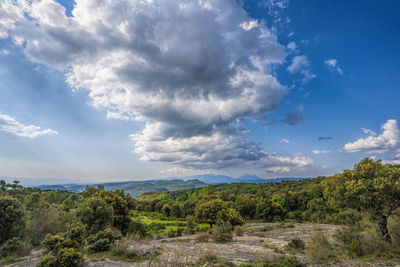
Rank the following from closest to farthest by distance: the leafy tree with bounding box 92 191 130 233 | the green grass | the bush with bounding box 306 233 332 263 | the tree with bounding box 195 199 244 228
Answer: the bush with bounding box 306 233 332 263
the leafy tree with bounding box 92 191 130 233
the tree with bounding box 195 199 244 228
the green grass

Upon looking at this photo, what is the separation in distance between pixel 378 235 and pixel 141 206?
92.3m

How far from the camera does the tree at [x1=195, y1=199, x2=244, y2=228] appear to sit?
135 feet

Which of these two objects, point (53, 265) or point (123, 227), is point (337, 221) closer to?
point (123, 227)

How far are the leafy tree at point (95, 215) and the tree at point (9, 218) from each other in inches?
268

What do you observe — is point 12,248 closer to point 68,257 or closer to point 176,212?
point 68,257

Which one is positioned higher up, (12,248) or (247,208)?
(12,248)

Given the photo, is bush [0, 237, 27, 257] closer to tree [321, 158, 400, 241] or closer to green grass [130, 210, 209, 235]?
green grass [130, 210, 209, 235]

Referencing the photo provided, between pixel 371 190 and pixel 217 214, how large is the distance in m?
30.5

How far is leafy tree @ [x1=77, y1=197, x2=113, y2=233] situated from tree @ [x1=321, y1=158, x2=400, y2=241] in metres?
28.5

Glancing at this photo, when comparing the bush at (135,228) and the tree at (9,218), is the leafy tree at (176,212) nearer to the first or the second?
the bush at (135,228)

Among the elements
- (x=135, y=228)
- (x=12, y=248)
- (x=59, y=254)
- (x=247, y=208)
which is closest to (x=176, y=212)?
(x=247, y=208)

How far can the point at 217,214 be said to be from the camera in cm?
4147

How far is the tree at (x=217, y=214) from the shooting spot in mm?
41191

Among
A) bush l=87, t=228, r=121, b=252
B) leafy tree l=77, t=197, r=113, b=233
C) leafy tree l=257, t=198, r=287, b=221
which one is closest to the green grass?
leafy tree l=77, t=197, r=113, b=233
